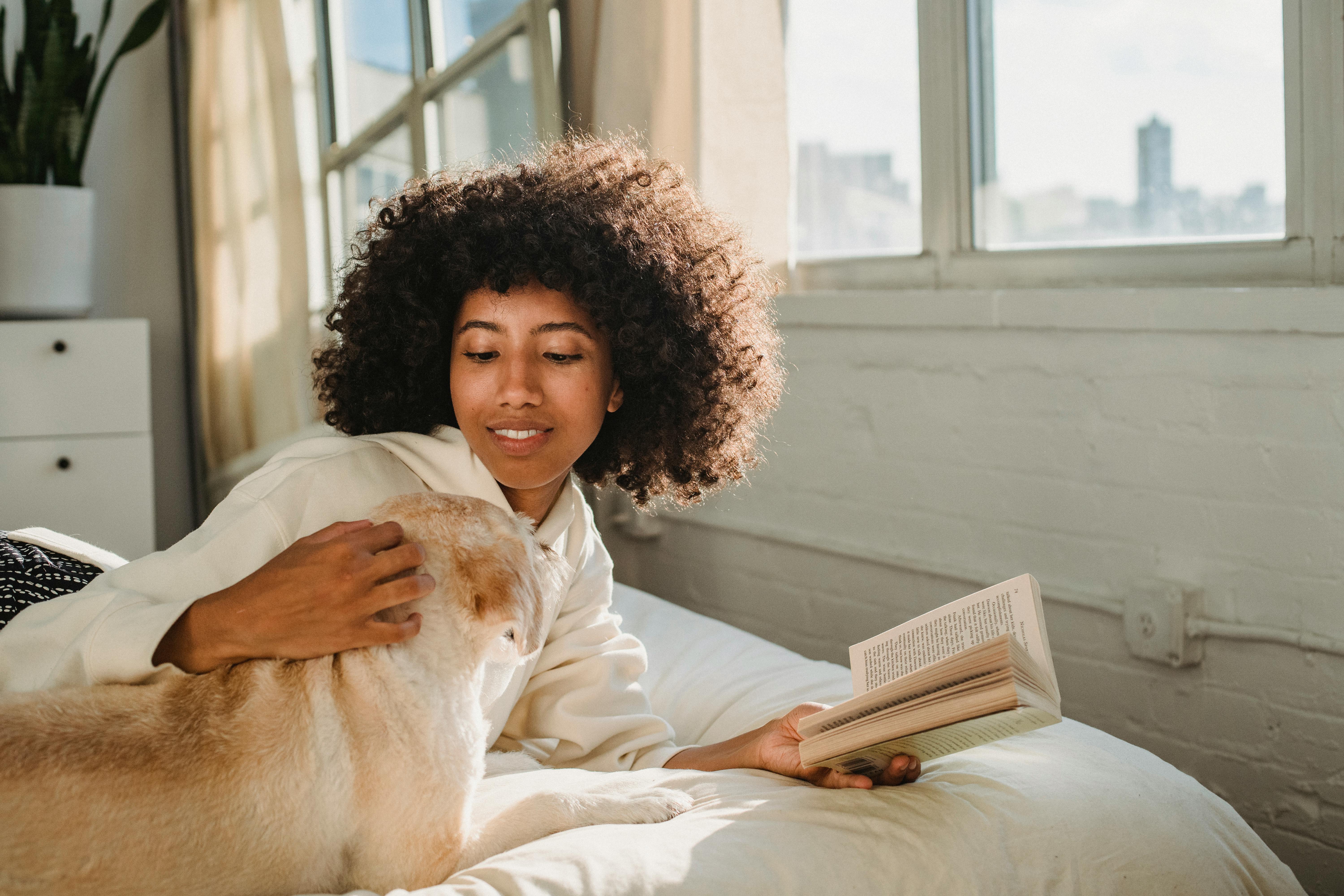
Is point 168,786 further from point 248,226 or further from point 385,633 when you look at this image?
point 248,226

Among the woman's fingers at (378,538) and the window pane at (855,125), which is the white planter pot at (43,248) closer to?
the window pane at (855,125)

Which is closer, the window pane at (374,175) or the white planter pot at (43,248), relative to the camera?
the white planter pot at (43,248)

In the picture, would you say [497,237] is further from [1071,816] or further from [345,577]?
[1071,816]

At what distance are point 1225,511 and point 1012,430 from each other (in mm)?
437

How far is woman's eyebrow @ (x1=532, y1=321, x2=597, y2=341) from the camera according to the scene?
56.5 inches

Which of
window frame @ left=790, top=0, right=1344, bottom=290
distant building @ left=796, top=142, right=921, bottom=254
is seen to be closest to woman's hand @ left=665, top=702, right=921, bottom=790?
window frame @ left=790, top=0, right=1344, bottom=290

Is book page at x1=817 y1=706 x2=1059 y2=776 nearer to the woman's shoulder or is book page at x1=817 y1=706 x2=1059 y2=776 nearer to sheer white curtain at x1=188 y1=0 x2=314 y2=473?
the woman's shoulder

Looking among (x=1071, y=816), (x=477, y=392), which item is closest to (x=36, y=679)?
(x=477, y=392)

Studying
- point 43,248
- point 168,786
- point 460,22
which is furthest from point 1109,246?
point 43,248

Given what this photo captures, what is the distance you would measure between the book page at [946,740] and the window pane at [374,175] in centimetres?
Result: 311

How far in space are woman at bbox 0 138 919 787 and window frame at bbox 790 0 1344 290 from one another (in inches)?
26.4

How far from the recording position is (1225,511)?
5.92 ft

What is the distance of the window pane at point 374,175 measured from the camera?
13.2 feet

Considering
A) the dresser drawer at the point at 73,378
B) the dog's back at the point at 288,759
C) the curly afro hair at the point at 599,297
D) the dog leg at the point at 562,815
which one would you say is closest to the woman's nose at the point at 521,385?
the curly afro hair at the point at 599,297
